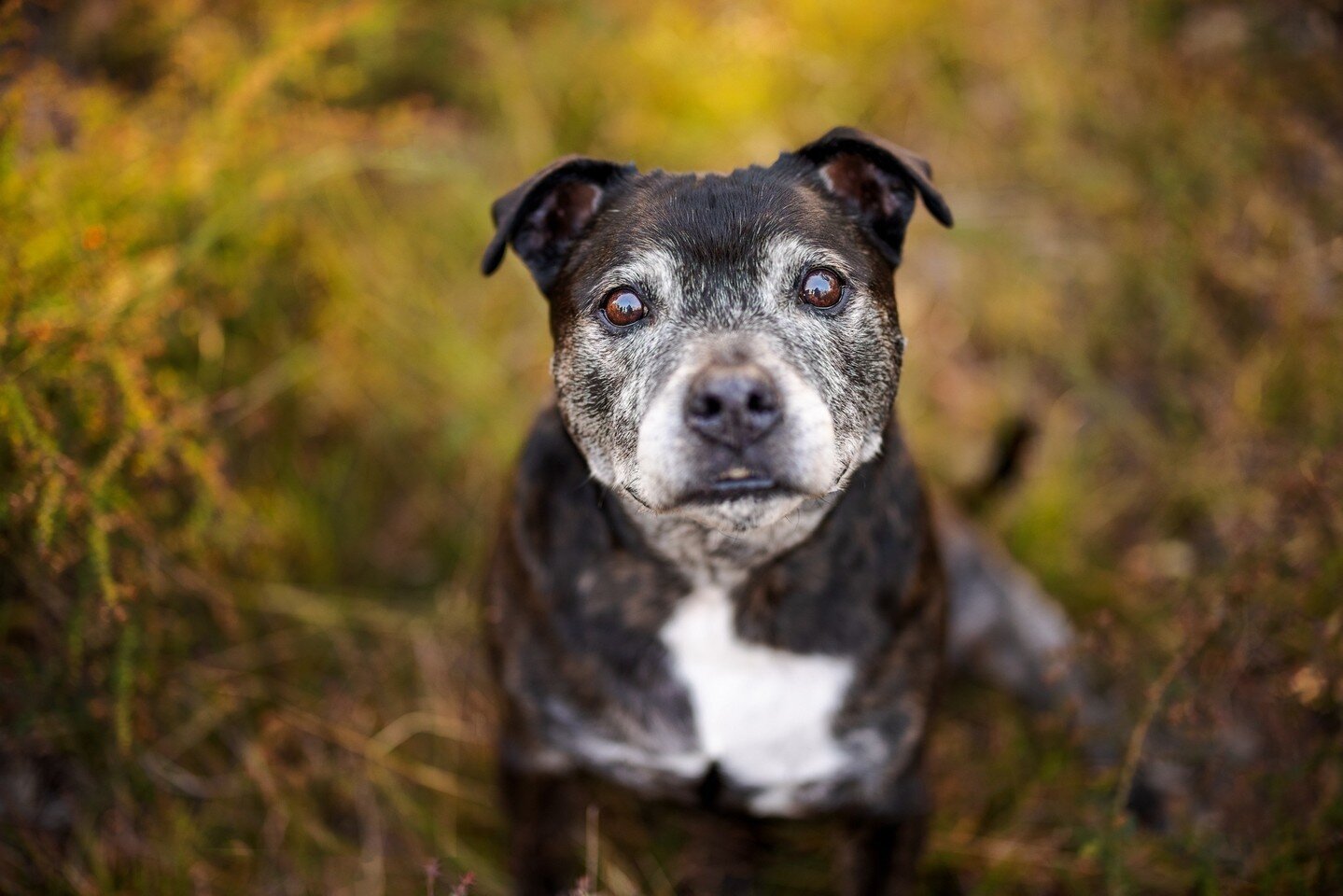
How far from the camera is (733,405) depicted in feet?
6.98

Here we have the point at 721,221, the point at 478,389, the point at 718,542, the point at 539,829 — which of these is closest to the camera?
the point at 721,221

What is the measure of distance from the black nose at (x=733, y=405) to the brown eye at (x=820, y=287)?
420 mm

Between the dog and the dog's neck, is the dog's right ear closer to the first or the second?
the dog

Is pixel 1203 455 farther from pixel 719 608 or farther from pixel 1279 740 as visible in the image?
pixel 719 608

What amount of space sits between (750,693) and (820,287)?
1.13m

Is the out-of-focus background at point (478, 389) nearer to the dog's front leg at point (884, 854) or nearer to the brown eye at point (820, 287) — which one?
the dog's front leg at point (884, 854)

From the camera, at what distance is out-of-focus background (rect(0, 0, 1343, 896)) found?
10.2 ft

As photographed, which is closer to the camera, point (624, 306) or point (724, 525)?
point (724, 525)

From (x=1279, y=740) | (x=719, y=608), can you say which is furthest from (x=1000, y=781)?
(x=719, y=608)

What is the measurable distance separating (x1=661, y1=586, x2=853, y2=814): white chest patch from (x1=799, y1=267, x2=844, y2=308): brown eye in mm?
838

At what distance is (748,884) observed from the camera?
3566mm

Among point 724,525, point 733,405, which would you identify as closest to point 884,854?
point 724,525

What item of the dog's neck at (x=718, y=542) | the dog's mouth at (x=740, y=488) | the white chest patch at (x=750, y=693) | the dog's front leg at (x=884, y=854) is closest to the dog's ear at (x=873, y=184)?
the dog's neck at (x=718, y=542)

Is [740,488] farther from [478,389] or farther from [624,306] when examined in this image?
[478,389]
